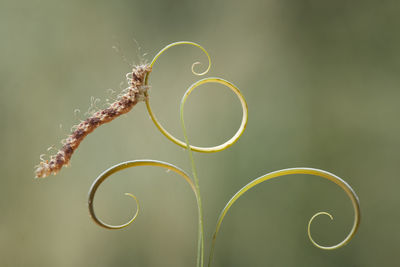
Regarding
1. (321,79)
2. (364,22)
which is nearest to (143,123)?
(321,79)

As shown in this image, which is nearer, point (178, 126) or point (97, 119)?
point (97, 119)

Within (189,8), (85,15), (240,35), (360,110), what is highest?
(85,15)

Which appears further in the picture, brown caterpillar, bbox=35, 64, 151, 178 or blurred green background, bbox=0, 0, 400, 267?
blurred green background, bbox=0, 0, 400, 267

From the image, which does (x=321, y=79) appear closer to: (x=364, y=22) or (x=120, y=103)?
(x=364, y=22)

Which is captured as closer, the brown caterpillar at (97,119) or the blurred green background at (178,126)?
the brown caterpillar at (97,119)
